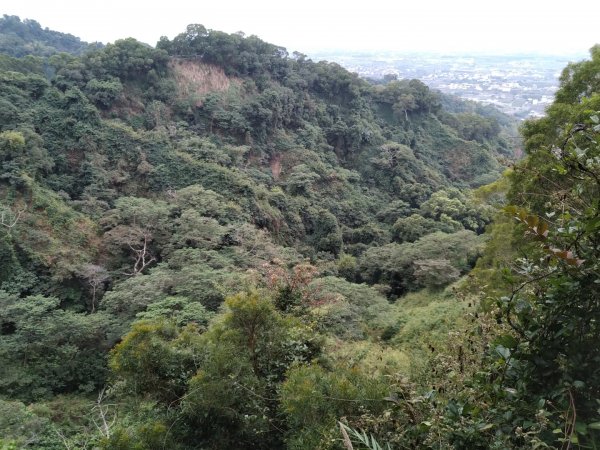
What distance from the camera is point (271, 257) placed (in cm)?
1642

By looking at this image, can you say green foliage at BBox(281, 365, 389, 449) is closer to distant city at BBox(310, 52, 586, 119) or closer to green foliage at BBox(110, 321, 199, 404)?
green foliage at BBox(110, 321, 199, 404)

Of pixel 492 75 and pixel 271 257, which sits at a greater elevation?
pixel 492 75

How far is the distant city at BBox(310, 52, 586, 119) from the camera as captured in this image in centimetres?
7474

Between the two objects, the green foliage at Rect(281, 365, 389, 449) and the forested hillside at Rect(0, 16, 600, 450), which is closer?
the forested hillside at Rect(0, 16, 600, 450)

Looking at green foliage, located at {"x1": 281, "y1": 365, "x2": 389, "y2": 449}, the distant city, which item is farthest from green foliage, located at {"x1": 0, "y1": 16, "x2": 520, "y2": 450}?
the distant city

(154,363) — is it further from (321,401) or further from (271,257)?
(271,257)

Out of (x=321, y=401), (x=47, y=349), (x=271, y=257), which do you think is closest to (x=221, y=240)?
(x=271, y=257)

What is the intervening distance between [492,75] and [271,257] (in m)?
105

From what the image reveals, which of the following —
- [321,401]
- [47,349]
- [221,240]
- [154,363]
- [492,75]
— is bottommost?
[47,349]

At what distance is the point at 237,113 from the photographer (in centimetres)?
2689

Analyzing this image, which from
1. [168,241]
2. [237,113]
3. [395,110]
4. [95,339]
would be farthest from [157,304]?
[395,110]

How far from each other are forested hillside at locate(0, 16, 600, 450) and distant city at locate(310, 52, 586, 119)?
41179 millimetres

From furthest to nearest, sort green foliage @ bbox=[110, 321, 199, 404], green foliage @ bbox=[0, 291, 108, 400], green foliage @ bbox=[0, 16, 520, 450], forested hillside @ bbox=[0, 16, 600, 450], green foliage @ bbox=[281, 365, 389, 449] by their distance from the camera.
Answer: green foliage @ bbox=[0, 291, 108, 400]
green foliage @ bbox=[110, 321, 199, 404]
green foliage @ bbox=[0, 16, 520, 450]
green foliage @ bbox=[281, 365, 389, 449]
forested hillside @ bbox=[0, 16, 600, 450]

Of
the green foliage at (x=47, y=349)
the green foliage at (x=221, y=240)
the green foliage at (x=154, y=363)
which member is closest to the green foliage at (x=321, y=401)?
the green foliage at (x=221, y=240)
